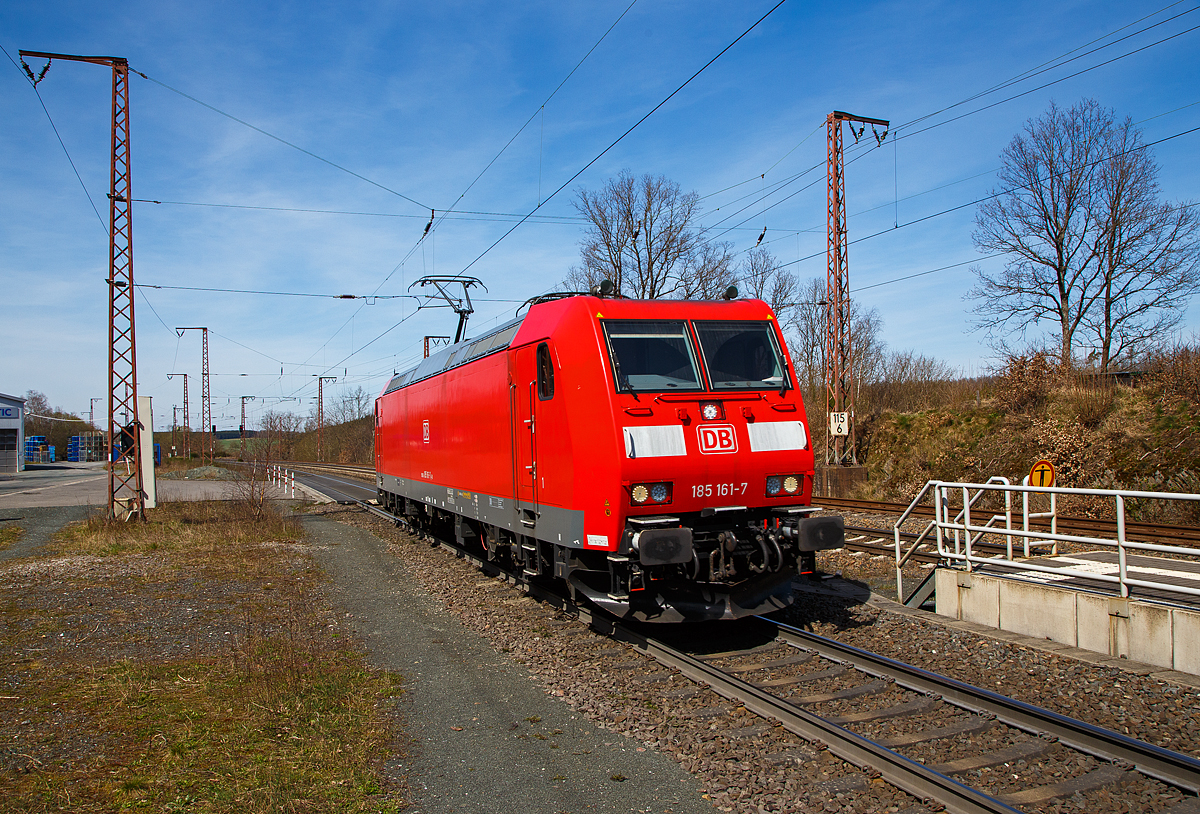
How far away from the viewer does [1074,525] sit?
43.2 feet

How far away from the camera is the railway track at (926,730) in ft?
14.6

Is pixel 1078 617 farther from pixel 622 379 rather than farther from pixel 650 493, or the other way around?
pixel 622 379

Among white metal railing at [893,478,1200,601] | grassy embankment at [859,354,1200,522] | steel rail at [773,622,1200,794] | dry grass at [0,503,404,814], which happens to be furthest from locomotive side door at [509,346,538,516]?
grassy embankment at [859,354,1200,522]

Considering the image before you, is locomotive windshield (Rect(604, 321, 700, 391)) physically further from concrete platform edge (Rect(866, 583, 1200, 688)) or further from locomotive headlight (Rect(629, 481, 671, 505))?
concrete platform edge (Rect(866, 583, 1200, 688))

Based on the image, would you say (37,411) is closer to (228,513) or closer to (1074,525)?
(228,513)

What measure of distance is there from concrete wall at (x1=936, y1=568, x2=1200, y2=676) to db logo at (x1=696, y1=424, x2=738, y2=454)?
3.06 metres

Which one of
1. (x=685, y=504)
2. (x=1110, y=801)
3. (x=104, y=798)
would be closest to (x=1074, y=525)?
(x=685, y=504)

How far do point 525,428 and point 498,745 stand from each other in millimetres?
4126

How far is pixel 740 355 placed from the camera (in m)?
8.30

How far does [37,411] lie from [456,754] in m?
147

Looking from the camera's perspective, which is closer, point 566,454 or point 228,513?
point 566,454

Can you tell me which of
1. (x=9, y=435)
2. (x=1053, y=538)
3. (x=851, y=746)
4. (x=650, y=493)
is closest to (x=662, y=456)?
(x=650, y=493)

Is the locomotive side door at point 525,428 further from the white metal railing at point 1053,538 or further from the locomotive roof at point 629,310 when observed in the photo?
the white metal railing at point 1053,538

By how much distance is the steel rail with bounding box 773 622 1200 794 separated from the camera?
4.50 meters
